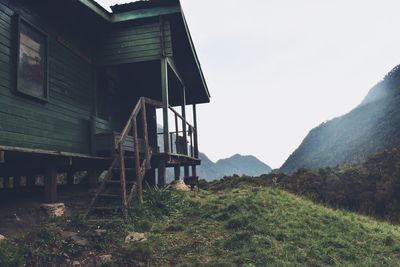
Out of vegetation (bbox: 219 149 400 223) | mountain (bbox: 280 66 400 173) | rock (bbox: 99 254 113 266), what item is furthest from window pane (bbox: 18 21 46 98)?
mountain (bbox: 280 66 400 173)

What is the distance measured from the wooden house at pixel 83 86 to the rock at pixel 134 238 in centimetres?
98

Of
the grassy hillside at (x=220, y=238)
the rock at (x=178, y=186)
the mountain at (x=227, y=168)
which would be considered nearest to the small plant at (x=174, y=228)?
the grassy hillside at (x=220, y=238)

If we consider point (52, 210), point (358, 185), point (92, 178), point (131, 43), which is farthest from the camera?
point (358, 185)

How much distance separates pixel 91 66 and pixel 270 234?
760cm

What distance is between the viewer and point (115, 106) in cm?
1438

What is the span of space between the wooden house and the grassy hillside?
110cm

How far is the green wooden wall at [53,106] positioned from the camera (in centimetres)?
784

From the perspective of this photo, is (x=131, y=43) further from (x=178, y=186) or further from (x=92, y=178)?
(x=178, y=186)

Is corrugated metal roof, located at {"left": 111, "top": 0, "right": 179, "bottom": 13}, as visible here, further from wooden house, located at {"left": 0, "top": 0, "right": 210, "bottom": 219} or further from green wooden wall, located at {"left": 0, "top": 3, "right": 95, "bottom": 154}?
green wooden wall, located at {"left": 0, "top": 3, "right": 95, "bottom": 154}

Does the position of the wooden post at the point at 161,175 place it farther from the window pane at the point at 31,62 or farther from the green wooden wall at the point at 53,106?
the window pane at the point at 31,62

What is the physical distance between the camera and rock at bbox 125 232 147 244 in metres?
7.23

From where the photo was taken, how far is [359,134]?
49.1 m

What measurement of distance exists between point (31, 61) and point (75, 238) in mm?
4459

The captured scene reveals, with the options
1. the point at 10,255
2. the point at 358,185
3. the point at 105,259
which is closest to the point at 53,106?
the point at 10,255
